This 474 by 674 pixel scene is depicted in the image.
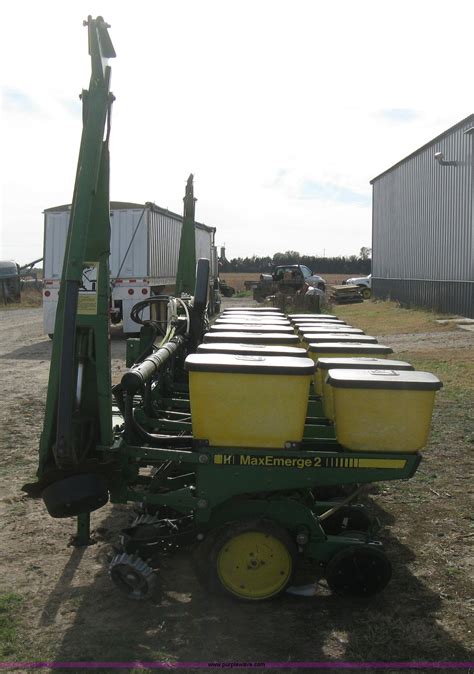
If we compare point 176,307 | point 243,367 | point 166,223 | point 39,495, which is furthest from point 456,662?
point 166,223

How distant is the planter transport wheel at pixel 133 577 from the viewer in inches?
150

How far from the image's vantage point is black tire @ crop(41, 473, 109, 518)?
3.77m

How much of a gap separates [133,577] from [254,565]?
0.61 meters

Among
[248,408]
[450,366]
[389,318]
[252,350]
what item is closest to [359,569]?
[248,408]

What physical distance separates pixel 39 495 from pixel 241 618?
3.95ft

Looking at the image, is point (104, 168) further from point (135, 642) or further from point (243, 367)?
point (135, 642)

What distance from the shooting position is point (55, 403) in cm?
388

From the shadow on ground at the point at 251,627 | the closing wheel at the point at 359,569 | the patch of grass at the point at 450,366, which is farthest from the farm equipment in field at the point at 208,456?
the patch of grass at the point at 450,366

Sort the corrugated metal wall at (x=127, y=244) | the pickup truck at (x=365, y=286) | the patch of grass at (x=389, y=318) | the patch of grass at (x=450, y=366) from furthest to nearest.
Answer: the pickup truck at (x=365, y=286) → the patch of grass at (x=389, y=318) → the corrugated metal wall at (x=127, y=244) → the patch of grass at (x=450, y=366)

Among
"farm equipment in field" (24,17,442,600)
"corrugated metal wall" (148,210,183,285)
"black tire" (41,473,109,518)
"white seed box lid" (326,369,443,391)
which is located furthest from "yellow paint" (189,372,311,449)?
Answer: "corrugated metal wall" (148,210,183,285)

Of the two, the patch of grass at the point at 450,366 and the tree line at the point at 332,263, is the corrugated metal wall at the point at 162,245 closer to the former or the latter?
the patch of grass at the point at 450,366

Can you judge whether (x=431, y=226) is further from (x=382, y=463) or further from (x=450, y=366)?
(x=382, y=463)

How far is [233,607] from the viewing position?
3779 mm

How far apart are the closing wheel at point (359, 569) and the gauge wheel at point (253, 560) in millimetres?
228
